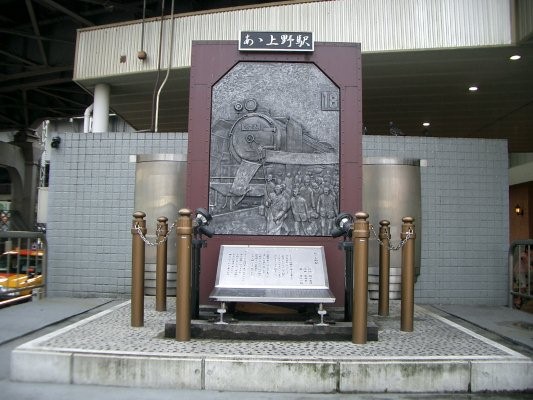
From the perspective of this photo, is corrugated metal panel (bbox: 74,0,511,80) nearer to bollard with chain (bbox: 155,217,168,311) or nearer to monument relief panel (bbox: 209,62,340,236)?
monument relief panel (bbox: 209,62,340,236)

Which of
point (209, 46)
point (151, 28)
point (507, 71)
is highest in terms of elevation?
point (151, 28)

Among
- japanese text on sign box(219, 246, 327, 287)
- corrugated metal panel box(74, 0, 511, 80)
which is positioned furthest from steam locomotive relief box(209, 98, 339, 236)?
corrugated metal panel box(74, 0, 511, 80)

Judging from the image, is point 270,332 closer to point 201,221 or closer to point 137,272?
point 201,221

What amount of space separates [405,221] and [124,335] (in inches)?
149

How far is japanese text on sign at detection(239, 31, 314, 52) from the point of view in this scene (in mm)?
7414

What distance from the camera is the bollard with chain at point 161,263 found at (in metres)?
7.45

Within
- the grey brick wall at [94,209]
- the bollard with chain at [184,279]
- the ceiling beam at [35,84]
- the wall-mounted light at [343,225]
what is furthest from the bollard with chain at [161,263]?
the ceiling beam at [35,84]

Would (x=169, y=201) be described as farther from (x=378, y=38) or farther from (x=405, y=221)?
(x=378, y=38)

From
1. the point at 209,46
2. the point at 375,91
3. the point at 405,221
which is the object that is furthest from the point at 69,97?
the point at 405,221

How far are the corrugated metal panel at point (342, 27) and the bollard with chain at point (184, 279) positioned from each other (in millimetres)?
7363

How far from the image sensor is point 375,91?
1527 centimetres

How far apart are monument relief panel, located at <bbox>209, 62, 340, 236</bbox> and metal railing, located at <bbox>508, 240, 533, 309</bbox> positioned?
4674mm

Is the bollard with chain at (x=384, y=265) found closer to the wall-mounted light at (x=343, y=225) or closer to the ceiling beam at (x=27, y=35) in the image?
the wall-mounted light at (x=343, y=225)

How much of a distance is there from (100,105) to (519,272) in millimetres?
11172
